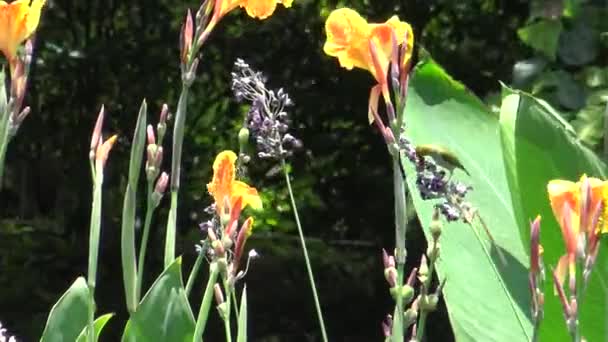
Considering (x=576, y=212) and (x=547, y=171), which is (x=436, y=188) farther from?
(x=547, y=171)

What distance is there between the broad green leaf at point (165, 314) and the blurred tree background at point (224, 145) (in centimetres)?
296

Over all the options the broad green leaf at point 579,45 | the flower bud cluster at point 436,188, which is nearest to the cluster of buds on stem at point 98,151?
the flower bud cluster at point 436,188

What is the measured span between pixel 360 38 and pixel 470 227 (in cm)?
44

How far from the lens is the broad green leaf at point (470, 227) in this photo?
1.29 meters

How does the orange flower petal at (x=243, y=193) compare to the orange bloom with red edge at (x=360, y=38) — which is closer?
the orange bloom with red edge at (x=360, y=38)

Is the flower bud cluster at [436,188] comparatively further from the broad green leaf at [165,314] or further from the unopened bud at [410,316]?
the broad green leaf at [165,314]

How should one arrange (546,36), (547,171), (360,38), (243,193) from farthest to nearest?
(546,36) < (547,171) < (243,193) < (360,38)

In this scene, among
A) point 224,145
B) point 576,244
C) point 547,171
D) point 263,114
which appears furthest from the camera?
point 224,145

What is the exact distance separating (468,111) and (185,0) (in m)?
2.80

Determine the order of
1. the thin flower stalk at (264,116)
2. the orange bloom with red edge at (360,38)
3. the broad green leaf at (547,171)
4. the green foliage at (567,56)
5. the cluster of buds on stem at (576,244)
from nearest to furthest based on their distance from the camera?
the cluster of buds on stem at (576,244), the orange bloom with red edge at (360,38), the thin flower stalk at (264,116), the broad green leaf at (547,171), the green foliage at (567,56)

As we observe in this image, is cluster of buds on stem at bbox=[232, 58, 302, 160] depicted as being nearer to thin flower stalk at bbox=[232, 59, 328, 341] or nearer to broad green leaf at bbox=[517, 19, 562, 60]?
thin flower stalk at bbox=[232, 59, 328, 341]

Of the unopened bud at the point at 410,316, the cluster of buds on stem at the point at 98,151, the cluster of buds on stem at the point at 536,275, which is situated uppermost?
the cluster of buds on stem at the point at 98,151

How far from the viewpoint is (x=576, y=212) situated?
79 centimetres

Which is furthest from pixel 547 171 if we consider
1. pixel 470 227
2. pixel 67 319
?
pixel 67 319
